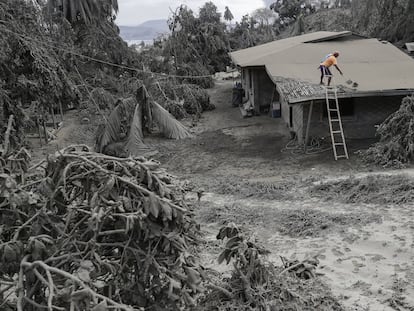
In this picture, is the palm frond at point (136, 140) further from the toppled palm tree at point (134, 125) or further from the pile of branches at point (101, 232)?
the pile of branches at point (101, 232)

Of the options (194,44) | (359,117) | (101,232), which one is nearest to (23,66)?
(359,117)

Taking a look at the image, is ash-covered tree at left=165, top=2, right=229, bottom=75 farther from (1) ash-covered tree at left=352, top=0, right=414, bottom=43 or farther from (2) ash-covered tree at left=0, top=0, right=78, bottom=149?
(2) ash-covered tree at left=0, top=0, right=78, bottom=149

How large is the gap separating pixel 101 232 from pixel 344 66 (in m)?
14.3

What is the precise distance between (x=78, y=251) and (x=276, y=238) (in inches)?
201

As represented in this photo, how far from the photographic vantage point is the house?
535 inches

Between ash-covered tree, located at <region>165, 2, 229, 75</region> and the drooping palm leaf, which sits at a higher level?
ash-covered tree, located at <region>165, 2, 229, 75</region>

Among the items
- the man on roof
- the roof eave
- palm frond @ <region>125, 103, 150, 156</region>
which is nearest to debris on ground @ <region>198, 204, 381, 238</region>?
the roof eave

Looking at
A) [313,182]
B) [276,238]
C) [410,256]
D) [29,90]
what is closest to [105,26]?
[29,90]

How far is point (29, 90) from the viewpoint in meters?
13.8

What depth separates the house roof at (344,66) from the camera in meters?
13.6

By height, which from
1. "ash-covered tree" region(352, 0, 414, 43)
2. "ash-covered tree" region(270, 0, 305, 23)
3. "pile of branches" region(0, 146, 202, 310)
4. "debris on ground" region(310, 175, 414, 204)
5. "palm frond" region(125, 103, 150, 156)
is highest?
"ash-covered tree" region(270, 0, 305, 23)

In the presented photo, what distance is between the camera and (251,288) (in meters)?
5.21

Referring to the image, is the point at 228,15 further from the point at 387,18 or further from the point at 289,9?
the point at 387,18

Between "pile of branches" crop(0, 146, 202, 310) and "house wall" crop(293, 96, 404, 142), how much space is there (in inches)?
440
